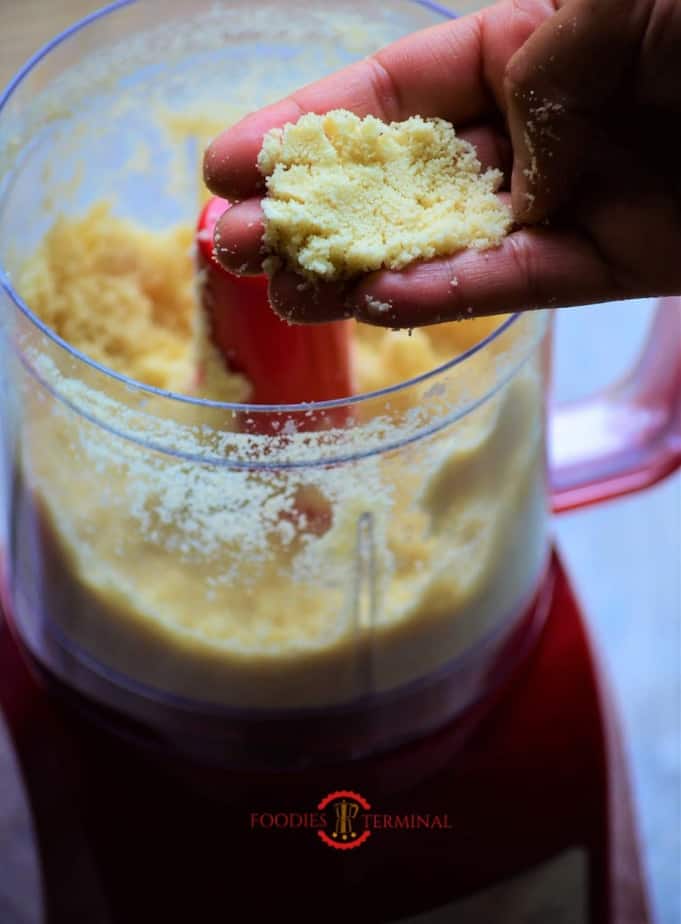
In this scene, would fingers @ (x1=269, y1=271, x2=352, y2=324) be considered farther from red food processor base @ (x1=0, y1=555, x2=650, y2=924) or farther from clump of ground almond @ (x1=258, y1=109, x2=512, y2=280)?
red food processor base @ (x1=0, y1=555, x2=650, y2=924)

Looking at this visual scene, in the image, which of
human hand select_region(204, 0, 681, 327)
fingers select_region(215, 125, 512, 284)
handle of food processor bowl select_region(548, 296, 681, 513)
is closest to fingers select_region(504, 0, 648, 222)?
human hand select_region(204, 0, 681, 327)

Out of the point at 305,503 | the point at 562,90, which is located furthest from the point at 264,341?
the point at 562,90

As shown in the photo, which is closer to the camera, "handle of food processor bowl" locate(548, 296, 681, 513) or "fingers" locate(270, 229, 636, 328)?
"fingers" locate(270, 229, 636, 328)

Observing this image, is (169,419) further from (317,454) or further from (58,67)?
(58,67)

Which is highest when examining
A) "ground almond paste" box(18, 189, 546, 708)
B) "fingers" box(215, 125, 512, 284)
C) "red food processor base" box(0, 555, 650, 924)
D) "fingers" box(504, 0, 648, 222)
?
"fingers" box(504, 0, 648, 222)

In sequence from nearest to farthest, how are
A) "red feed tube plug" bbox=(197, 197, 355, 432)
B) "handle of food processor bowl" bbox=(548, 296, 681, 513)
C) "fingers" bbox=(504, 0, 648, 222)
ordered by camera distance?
"fingers" bbox=(504, 0, 648, 222), "red feed tube plug" bbox=(197, 197, 355, 432), "handle of food processor bowl" bbox=(548, 296, 681, 513)

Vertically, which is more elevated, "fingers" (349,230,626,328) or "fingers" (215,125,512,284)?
"fingers" (215,125,512,284)
